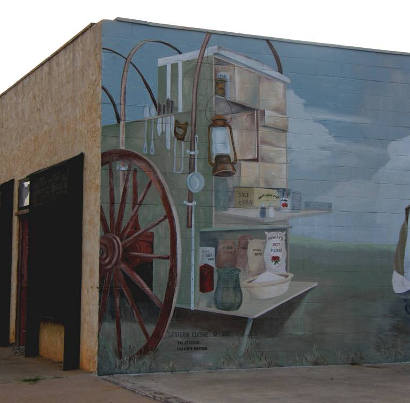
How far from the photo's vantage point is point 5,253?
60.6 feet

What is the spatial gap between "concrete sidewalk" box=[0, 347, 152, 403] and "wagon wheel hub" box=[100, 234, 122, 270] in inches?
72.4

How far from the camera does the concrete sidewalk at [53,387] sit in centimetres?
1090

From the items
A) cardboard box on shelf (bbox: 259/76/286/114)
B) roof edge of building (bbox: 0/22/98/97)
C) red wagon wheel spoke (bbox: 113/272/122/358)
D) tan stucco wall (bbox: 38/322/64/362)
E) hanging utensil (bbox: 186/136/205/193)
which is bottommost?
tan stucco wall (bbox: 38/322/64/362)

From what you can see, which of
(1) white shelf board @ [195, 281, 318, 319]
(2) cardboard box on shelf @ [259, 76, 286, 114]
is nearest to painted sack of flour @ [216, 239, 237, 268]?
(1) white shelf board @ [195, 281, 318, 319]

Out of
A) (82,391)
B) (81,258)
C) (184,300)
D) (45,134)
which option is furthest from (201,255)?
(45,134)

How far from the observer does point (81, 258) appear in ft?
45.2

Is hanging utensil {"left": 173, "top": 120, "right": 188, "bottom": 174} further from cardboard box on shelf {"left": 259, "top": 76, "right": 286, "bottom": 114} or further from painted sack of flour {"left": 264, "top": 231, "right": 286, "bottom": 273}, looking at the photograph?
painted sack of flour {"left": 264, "top": 231, "right": 286, "bottom": 273}

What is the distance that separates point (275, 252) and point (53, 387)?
15.3 ft

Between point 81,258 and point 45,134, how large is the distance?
12.3 feet

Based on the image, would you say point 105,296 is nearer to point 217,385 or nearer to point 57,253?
point 57,253

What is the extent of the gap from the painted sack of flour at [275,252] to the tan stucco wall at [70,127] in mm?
3108

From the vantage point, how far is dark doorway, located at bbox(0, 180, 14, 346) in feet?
59.1

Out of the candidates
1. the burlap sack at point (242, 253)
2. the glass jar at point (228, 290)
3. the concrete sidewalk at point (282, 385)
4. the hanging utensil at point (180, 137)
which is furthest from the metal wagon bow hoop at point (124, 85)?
the concrete sidewalk at point (282, 385)

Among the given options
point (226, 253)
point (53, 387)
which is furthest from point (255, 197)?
point (53, 387)
